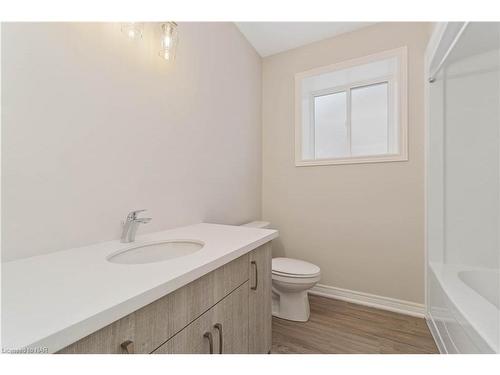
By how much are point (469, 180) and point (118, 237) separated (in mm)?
2353

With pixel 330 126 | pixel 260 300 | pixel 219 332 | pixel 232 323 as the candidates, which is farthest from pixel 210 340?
pixel 330 126

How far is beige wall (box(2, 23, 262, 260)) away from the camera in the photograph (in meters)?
0.82

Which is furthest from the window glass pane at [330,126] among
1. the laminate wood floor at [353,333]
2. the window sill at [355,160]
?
the laminate wood floor at [353,333]

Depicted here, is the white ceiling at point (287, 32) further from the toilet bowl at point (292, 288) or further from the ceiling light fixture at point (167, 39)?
the toilet bowl at point (292, 288)

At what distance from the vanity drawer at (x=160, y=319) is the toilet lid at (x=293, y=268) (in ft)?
2.78

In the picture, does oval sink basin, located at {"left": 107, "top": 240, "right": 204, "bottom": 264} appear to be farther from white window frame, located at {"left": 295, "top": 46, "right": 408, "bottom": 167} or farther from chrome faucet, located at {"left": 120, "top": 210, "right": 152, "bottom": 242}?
white window frame, located at {"left": 295, "top": 46, "right": 408, "bottom": 167}

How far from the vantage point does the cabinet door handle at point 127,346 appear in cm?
54

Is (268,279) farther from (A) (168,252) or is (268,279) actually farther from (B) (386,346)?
(B) (386,346)

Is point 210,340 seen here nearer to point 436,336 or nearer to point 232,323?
point 232,323

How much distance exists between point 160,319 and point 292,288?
1246 millimetres

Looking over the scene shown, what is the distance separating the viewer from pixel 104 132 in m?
1.07

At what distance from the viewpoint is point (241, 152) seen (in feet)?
6.95

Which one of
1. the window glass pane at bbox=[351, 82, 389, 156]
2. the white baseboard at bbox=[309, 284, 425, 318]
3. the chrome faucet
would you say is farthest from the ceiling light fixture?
the white baseboard at bbox=[309, 284, 425, 318]
